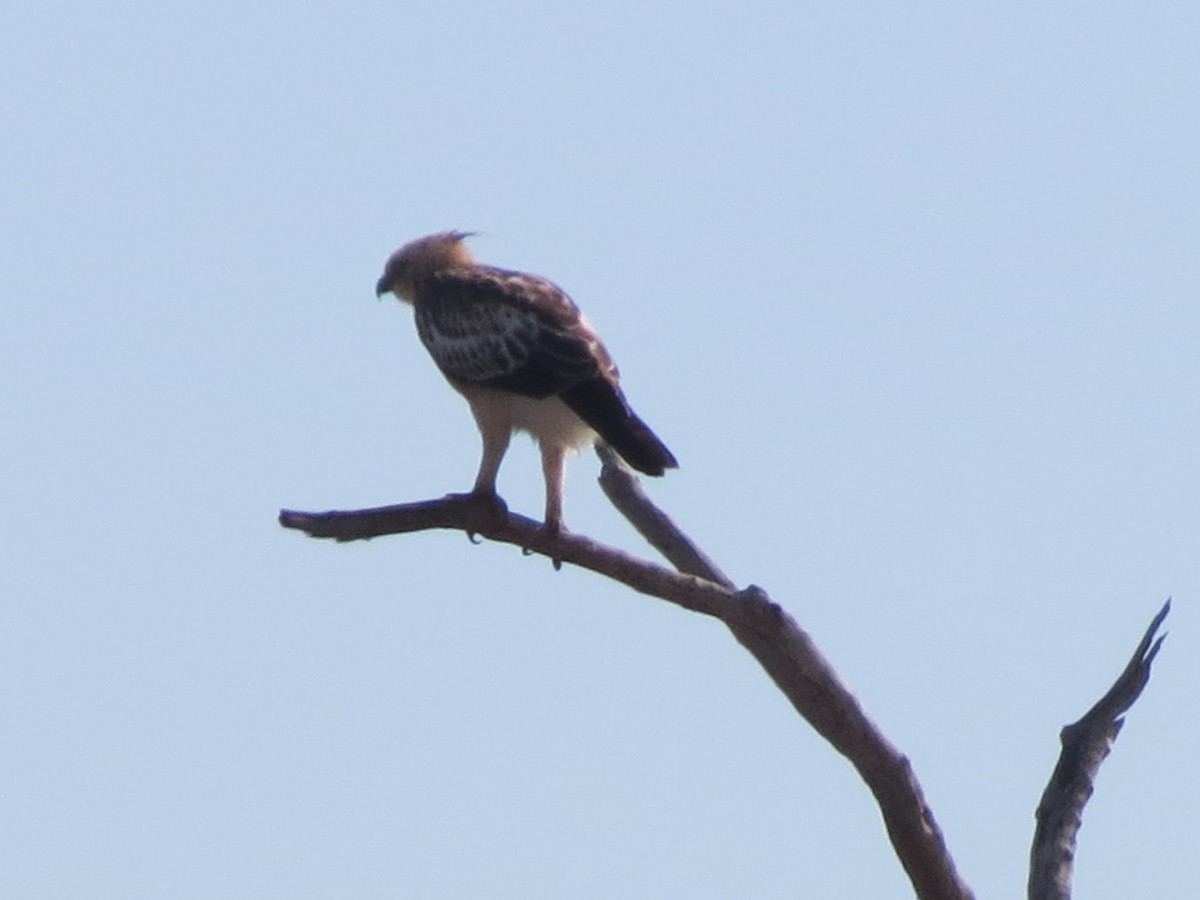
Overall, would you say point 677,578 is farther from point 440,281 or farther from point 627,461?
point 440,281

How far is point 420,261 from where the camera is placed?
40.6 feet

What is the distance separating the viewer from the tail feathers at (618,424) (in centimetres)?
1032

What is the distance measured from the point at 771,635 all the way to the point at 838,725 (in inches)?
18.9

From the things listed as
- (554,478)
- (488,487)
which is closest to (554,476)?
(554,478)

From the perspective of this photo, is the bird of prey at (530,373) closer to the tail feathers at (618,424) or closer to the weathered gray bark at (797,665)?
the tail feathers at (618,424)

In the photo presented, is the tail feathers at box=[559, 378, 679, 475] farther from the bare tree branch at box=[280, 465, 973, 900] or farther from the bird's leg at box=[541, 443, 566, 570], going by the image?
the bare tree branch at box=[280, 465, 973, 900]

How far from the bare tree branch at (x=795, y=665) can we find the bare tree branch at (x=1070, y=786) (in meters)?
0.36

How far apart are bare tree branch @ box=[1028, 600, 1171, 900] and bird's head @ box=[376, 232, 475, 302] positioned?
14.7 feet

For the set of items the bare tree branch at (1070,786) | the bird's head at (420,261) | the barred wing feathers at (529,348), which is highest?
the bird's head at (420,261)

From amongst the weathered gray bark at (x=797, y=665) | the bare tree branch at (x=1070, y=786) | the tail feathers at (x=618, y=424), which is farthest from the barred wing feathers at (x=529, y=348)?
the bare tree branch at (x=1070, y=786)

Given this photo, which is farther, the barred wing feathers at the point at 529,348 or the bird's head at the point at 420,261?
the bird's head at the point at 420,261

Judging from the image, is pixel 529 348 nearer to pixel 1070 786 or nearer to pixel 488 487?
pixel 488 487

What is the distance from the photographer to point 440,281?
12062mm

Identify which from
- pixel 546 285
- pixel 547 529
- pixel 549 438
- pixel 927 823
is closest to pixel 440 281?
pixel 546 285
